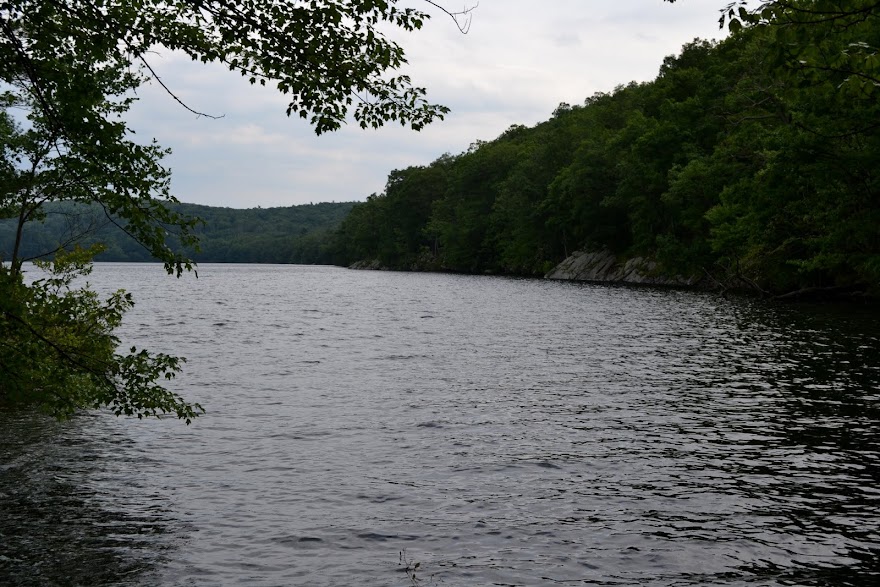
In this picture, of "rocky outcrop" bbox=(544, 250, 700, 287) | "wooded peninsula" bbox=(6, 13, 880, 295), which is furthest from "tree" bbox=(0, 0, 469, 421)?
"rocky outcrop" bbox=(544, 250, 700, 287)

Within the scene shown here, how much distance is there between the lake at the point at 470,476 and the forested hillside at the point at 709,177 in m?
6.33

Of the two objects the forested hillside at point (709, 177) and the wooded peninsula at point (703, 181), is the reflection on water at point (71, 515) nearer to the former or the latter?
the wooded peninsula at point (703, 181)

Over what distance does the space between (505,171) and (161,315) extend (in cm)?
10986

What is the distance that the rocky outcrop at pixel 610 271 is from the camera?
8494cm

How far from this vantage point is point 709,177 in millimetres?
70750

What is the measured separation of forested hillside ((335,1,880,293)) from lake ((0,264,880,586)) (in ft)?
20.8

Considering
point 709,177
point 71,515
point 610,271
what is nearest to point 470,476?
point 71,515

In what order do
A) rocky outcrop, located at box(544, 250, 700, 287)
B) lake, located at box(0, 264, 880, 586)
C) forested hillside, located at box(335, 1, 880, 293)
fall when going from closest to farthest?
lake, located at box(0, 264, 880, 586) < forested hillside, located at box(335, 1, 880, 293) < rocky outcrop, located at box(544, 250, 700, 287)

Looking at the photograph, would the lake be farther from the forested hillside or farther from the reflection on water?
the forested hillside

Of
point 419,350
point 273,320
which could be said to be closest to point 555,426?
point 419,350

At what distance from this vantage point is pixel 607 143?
101m

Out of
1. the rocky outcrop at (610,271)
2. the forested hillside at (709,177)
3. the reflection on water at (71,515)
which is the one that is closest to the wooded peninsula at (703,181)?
the forested hillside at (709,177)

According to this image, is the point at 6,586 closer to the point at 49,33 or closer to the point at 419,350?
the point at 49,33

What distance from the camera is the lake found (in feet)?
32.4
